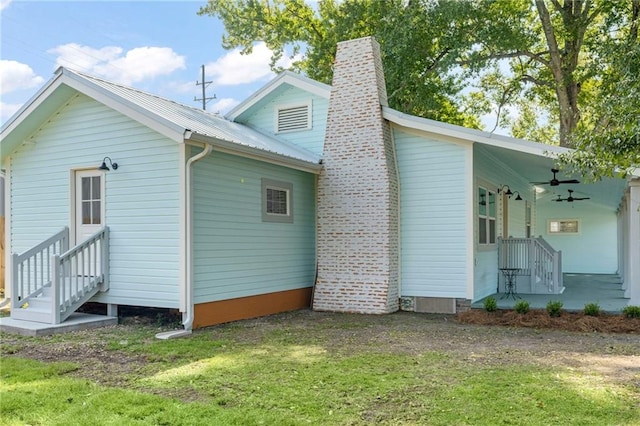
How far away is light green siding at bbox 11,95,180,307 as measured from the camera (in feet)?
26.3

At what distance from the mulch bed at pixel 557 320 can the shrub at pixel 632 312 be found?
69mm

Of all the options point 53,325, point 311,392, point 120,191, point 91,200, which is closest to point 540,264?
point 311,392

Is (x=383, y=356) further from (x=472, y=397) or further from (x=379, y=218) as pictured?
(x=379, y=218)

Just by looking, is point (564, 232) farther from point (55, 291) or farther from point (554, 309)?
point (55, 291)

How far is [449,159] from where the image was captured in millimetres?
9812

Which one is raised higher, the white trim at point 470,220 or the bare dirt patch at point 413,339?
the white trim at point 470,220

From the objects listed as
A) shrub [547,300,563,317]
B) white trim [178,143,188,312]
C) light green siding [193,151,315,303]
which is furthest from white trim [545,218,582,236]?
white trim [178,143,188,312]

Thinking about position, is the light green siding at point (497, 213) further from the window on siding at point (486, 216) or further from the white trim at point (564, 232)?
the white trim at point (564, 232)

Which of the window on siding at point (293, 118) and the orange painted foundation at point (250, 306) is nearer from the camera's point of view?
the orange painted foundation at point (250, 306)

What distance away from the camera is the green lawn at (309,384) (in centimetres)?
398

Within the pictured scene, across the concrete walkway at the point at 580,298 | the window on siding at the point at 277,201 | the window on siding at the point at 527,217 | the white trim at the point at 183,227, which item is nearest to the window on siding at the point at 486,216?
the concrete walkway at the point at 580,298

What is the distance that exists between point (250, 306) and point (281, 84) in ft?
18.2

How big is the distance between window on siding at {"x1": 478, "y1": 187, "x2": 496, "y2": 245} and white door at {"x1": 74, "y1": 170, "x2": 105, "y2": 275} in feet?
24.1

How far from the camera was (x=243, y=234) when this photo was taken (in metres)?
9.01
